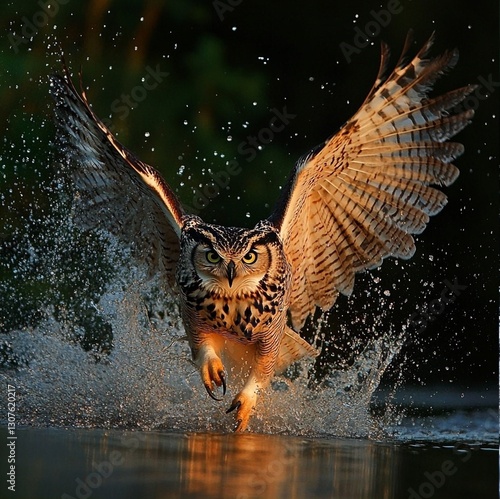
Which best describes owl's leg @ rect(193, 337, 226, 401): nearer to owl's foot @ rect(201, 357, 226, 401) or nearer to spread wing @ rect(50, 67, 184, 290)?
owl's foot @ rect(201, 357, 226, 401)

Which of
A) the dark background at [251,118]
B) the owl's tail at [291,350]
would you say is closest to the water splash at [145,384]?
the owl's tail at [291,350]

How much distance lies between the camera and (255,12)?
45.8 ft

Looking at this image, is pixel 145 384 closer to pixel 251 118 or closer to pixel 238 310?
pixel 238 310

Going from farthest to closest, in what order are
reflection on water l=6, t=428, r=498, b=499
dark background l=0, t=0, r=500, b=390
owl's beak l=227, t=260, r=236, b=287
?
dark background l=0, t=0, r=500, b=390
owl's beak l=227, t=260, r=236, b=287
reflection on water l=6, t=428, r=498, b=499

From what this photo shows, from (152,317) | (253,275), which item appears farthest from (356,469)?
(152,317)

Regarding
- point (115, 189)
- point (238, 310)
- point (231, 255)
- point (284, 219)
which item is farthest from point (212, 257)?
point (115, 189)

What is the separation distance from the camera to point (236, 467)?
18.7 feet

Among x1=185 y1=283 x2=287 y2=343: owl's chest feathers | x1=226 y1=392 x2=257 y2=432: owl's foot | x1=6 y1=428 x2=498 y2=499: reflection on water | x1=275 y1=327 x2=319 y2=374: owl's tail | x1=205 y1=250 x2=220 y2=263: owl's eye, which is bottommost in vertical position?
x1=6 y1=428 x2=498 y2=499: reflection on water

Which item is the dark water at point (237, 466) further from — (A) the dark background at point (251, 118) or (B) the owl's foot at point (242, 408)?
(A) the dark background at point (251, 118)

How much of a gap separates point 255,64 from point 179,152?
1496 mm

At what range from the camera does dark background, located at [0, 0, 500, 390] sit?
10.9 meters

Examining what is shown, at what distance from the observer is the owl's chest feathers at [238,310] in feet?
21.7

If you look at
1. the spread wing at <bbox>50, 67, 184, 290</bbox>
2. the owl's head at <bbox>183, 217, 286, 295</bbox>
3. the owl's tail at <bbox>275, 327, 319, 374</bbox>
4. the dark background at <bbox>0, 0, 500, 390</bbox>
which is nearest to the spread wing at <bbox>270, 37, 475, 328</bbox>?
the owl's tail at <bbox>275, 327, 319, 374</bbox>

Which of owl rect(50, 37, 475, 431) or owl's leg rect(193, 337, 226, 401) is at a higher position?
owl rect(50, 37, 475, 431)
